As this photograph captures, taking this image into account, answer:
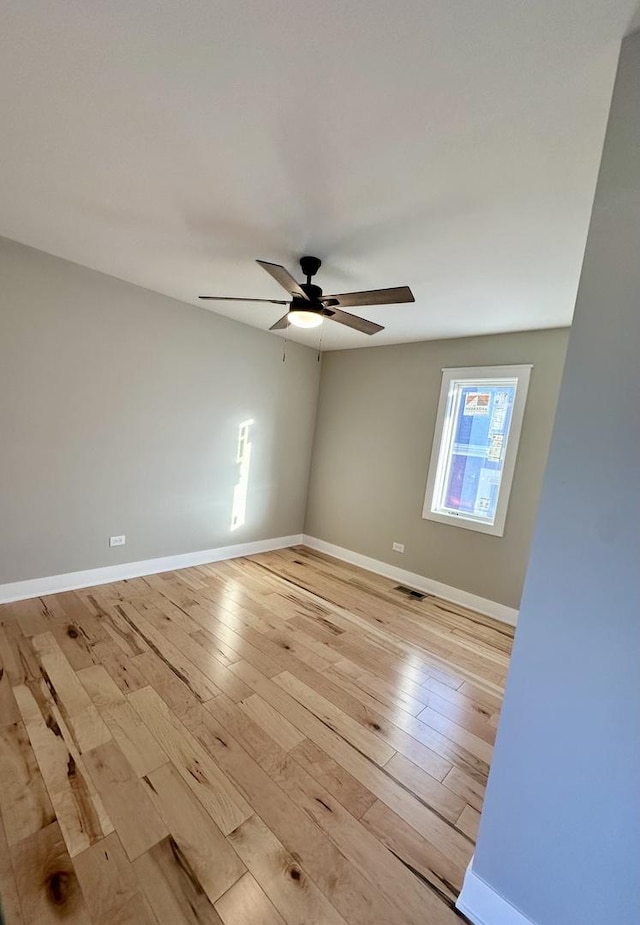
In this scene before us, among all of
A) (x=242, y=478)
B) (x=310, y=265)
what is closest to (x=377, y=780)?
(x=310, y=265)

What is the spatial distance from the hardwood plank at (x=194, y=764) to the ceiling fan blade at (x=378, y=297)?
7.89 ft

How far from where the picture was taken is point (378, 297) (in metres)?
1.98

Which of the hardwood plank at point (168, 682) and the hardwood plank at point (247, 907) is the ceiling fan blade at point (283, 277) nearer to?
the hardwood plank at point (168, 682)

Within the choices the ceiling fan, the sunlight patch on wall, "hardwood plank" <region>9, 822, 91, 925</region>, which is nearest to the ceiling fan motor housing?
the ceiling fan

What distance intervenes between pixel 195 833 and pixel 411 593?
277cm

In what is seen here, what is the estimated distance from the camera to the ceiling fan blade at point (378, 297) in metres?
1.87

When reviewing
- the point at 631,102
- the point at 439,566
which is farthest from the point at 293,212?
the point at 439,566

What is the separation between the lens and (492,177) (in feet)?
4.86

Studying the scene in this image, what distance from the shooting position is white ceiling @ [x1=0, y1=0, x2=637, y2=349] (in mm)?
1001

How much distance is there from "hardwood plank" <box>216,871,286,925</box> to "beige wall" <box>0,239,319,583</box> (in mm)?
2654

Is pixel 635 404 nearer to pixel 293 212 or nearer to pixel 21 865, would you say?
pixel 293 212

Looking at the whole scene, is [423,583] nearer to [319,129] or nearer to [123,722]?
[123,722]

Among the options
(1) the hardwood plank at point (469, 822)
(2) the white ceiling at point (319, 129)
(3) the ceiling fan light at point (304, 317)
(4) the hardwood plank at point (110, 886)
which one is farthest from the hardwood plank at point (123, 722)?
(2) the white ceiling at point (319, 129)

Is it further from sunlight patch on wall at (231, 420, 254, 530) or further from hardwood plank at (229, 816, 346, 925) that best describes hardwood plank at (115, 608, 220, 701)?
sunlight patch on wall at (231, 420, 254, 530)
